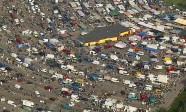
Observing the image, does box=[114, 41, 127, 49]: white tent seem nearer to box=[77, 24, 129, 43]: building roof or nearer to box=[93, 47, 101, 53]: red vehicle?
box=[77, 24, 129, 43]: building roof

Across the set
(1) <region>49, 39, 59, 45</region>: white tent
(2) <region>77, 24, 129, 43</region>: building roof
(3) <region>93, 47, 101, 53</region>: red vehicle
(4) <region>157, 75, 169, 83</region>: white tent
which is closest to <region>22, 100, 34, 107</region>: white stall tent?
(3) <region>93, 47, 101, 53</region>: red vehicle

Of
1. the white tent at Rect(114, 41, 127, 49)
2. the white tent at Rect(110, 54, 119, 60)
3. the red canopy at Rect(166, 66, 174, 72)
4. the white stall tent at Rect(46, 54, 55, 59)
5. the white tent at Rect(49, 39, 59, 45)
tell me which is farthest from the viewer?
the white tent at Rect(49, 39, 59, 45)

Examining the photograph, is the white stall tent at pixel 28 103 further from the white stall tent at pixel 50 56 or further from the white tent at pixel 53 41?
the white tent at pixel 53 41

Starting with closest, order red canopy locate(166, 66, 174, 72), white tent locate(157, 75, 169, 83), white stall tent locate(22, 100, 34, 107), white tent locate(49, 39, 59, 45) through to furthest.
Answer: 1. white stall tent locate(22, 100, 34, 107)
2. white tent locate(157, 75, 169, 83)
3. red canopy locate(166, 66, 174, 72)
4. white tent locate(49, 39, 59, 45)

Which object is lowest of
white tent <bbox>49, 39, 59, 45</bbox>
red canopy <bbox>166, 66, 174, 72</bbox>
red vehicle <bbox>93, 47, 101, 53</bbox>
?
red canopy <bbox>166, 66, 174, 72</bbox>

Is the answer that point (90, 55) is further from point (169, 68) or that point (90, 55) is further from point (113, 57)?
point (169, 68)

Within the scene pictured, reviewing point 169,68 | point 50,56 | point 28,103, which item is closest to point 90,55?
point 50,56

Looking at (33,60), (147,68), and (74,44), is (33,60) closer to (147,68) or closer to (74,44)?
(74,44)

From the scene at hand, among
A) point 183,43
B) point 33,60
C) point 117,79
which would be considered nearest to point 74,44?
point 33,60
